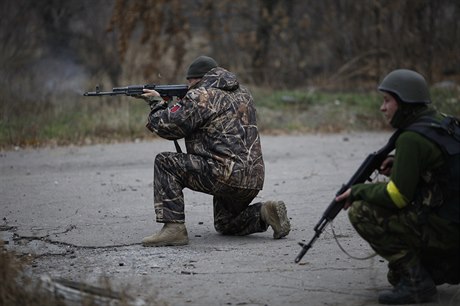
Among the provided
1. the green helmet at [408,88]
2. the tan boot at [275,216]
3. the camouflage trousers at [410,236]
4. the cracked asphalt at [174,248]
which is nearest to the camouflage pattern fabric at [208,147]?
the tan boot at [275,216]

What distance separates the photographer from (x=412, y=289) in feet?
16.7

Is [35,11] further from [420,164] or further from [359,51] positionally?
[420,164]

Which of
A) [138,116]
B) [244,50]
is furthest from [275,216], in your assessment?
[244,50]

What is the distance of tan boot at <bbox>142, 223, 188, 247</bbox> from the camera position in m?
6.82

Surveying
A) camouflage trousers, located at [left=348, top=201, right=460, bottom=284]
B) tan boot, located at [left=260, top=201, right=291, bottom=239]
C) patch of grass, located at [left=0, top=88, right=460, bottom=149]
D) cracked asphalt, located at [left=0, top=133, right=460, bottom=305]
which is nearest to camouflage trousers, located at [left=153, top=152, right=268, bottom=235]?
tan boot, located at [left=260, top=201, right=291, bottom=239]

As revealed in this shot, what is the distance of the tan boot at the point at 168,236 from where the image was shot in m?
6.82

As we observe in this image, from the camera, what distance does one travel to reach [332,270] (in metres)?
6.09

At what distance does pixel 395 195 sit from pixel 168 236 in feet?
8.08

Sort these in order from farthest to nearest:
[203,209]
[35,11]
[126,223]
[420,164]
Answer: [35,11] < [203,209] < [126,223] < [420,164]

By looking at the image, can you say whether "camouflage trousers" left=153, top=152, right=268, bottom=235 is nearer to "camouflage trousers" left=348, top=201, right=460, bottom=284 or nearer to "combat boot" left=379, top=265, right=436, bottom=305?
"camouflage trousers" left=348, top=201, right=460, bottom=284

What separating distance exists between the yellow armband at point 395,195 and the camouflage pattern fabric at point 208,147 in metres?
2.03

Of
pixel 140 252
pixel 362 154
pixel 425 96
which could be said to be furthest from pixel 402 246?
pixel 362 154

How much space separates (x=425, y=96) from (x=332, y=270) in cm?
165

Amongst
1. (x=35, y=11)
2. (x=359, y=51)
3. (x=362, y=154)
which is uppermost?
(x=35, y=11)
